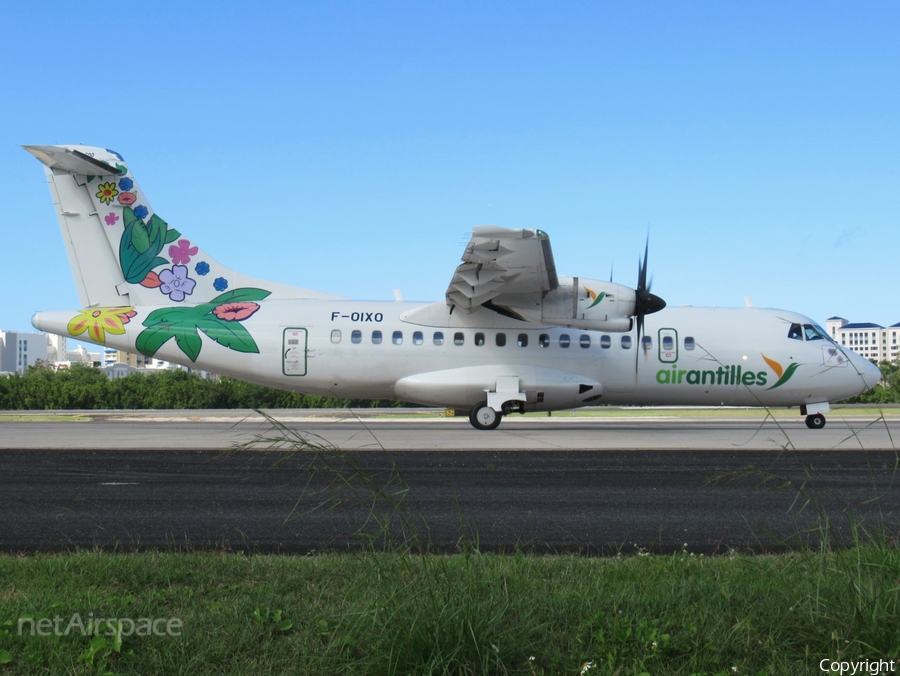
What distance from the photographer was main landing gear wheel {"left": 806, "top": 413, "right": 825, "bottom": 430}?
821 inches

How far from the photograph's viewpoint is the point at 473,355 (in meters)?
19.9

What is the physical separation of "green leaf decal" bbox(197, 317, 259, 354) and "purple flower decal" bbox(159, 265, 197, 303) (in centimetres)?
119

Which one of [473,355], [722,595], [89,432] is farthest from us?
[473,355]

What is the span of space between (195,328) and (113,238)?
334cm

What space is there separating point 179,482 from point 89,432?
1028 centimetres

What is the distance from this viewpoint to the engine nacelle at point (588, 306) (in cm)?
1869

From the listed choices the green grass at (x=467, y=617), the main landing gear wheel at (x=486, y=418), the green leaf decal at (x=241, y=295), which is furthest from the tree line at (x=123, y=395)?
the green grass at (x=467, y=617)

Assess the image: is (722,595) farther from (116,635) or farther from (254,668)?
(116,635)

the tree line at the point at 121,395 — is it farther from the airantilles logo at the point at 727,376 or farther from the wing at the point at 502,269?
the airantilles logo at the point at 727,376

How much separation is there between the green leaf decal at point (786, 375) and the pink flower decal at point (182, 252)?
16.1 meters

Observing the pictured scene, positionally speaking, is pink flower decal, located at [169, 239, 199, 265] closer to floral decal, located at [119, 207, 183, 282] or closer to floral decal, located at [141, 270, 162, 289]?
floral decal, located at [119, 207, 183, 282]

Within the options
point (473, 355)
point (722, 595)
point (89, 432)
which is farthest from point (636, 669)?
point (89, 432)

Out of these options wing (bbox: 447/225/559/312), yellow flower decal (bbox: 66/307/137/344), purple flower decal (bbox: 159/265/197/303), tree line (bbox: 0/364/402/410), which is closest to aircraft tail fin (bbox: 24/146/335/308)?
purple flower decal (bbox: 159/265/197/303)

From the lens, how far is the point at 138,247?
19781 millimetres
